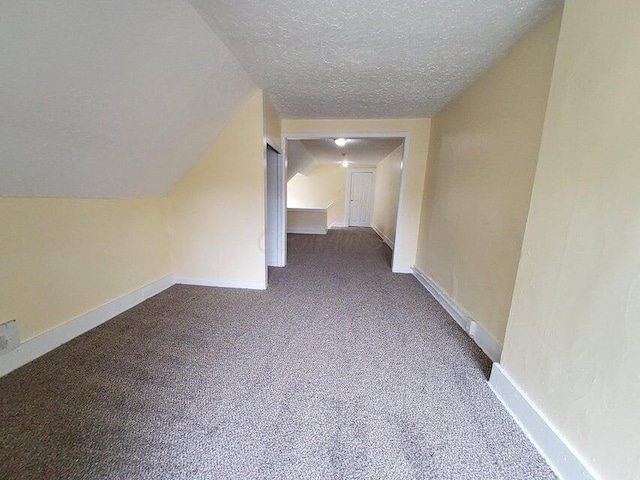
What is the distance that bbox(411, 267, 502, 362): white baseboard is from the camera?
1587 millimetres

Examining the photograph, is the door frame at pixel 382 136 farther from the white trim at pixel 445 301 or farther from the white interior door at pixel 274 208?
the white trim at pixel 445 301

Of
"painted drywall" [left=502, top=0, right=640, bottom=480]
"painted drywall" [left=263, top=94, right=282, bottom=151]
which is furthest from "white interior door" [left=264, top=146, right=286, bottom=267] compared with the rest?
"painted drywall" [left=502, top=0, right=640, bottom=480]

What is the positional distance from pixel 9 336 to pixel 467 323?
3116 millimetres

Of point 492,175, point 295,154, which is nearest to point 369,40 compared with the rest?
point 492,175

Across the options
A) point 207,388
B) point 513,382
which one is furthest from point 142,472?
point 513,382

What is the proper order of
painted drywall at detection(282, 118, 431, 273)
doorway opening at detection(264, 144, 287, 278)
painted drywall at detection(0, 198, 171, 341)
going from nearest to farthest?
painted drywall at detection(0, 198, 171, 341) → painted drywall at detection(282, 118, 431, 273) → doorway opening at detection(264, 144, 287, 278)

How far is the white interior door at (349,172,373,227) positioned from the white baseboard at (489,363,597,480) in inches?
296

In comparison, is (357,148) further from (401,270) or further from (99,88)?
(99,88)

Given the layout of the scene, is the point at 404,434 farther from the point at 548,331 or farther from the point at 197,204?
the point at 197,204

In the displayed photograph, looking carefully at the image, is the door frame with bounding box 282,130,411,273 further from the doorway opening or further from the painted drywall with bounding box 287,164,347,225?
the painted drywall with bounding box 287,164,347,225

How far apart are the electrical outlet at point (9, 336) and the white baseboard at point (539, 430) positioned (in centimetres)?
284

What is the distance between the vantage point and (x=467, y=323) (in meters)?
1.90

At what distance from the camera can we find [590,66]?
0.92 m

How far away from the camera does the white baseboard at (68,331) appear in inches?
54.6
